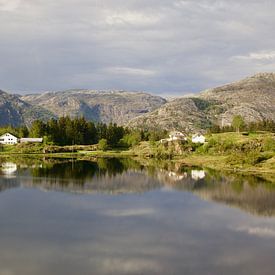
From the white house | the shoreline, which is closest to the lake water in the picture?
the white house

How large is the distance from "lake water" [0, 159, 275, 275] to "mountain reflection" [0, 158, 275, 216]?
0.75ft

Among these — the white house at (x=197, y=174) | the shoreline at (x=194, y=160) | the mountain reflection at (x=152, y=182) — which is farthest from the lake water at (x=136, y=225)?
the shoreline at (x=194, y=160)

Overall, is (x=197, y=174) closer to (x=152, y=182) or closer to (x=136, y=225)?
(x=152, y=182)

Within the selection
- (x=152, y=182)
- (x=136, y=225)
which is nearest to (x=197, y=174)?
(x=152, y=182)

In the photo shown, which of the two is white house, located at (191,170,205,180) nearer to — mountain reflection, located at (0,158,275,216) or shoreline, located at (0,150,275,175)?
mountain reflection, located at (0,158,275,216)

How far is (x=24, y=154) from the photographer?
18575cm

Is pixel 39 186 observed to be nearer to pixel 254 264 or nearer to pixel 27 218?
pixel 27 218

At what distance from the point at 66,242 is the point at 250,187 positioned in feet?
170

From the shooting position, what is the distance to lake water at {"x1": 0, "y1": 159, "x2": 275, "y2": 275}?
4153 centimetres

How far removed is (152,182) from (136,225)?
143 feet

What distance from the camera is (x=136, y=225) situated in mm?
57469

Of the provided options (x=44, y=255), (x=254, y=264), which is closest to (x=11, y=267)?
(x=44, y=255)

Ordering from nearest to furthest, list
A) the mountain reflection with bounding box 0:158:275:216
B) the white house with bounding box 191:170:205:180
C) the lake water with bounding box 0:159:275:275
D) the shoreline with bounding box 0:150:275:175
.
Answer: the lake water with bounding box 0:159:275:275, the mountain reflection with bounding box 0:158:275:216, the white house with bounding box 191:170:205:180, the shoreline with bounding box 0:150:275:175

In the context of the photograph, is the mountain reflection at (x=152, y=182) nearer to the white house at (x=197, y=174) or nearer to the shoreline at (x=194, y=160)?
the white house at (x=197, y=174)
